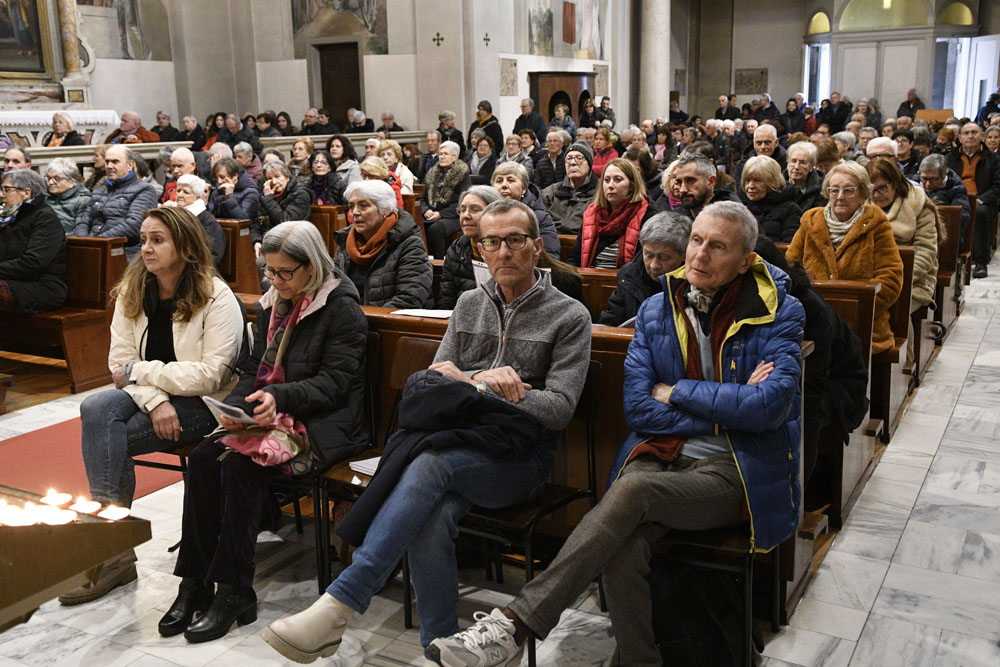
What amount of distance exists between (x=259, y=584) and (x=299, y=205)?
181 inches

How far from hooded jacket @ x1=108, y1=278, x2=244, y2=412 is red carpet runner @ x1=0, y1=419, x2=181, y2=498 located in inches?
38.0

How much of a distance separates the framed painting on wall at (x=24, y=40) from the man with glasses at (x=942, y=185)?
41.3ft

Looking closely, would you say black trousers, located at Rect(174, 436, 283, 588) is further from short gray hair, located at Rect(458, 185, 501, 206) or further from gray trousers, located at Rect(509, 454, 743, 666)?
short gray hair, located at Rect(458, 185, 501, 206)

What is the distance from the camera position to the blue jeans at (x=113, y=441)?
11.2ft

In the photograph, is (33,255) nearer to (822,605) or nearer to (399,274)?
(399,274)

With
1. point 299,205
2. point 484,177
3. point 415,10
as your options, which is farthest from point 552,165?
point 415,10

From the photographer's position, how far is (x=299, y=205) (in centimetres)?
761

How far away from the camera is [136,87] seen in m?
16.1

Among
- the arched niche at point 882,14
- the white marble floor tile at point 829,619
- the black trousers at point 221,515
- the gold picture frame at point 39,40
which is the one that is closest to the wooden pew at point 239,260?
the black trousers at point 221,515

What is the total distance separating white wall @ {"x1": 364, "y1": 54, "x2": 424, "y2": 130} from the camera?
53.7 ft

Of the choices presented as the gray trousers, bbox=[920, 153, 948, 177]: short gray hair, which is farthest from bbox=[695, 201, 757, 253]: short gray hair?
bbox=[920, 153, 948, 177]: short gray hair

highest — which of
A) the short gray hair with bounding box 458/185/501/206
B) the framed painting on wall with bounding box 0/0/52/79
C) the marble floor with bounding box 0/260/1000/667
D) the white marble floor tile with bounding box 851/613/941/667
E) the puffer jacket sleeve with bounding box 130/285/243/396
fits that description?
the framed painting on wall with bounding box 0/0/52/79

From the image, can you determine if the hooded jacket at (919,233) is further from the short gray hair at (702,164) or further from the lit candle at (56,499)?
the lit candle at (56,499)

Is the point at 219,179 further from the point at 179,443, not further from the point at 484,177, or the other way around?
the point at 179,443
